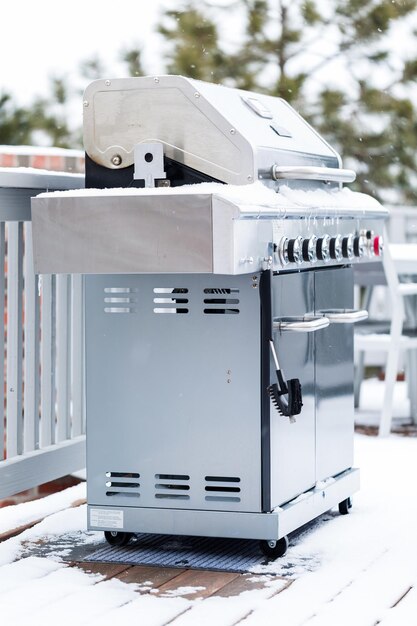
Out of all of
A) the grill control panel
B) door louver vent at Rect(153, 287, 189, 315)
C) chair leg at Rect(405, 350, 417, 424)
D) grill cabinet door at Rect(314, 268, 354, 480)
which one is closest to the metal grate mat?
grill cabinet door at Rect(314, 268, 354, 480)

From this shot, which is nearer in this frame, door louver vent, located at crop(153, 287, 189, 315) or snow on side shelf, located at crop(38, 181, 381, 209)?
snow on side shelf, located at crop(38, 181, 381, 209)

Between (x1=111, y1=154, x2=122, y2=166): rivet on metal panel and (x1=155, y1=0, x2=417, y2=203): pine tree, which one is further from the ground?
(x1=155, y1=0, x2=417, y2=203): pine tree

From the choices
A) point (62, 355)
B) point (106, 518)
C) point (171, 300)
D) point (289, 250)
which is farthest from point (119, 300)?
point (62, 355)

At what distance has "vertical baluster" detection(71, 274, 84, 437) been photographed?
11.1 ft

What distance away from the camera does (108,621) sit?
2.21 m

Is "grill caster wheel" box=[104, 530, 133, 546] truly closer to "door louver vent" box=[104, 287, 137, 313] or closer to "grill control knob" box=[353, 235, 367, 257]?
"door louver vent" box=[104, 287, 137, 313]

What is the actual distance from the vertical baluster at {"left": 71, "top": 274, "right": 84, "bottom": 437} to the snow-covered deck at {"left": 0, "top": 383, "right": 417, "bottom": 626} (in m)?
0.32

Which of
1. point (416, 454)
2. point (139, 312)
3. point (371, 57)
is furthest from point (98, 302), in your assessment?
point (371, 57)

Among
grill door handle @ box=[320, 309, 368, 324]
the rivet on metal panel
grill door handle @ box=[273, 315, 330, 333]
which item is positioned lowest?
grill door handle @ box=[273, 315, 330, 333]

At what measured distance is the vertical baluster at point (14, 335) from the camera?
118 inches

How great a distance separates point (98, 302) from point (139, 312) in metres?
0.11

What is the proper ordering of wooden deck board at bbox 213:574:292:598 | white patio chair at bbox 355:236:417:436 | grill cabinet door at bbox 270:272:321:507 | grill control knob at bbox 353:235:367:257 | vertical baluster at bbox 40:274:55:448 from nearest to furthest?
wooden deck board at bbox 213:574:292:598, grill cabinet door at bbox 270:272:321:507, grill control knob at bbox 353:235:367:257, vertical baluster at bbox 40:274:55:448, white patio chair at bbox 355:236:417:436

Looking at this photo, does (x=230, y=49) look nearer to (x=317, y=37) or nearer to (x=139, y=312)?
(x=317, y=37)

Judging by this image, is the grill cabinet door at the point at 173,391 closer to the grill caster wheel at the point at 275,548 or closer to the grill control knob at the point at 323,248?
the grill caster wheel at the point at 275,548
